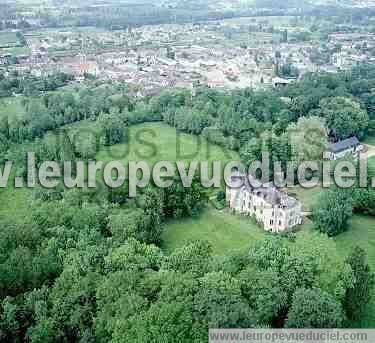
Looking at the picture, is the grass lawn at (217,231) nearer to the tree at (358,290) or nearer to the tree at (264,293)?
the tree at (264,293)

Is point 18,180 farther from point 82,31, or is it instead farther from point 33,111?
point 82,31

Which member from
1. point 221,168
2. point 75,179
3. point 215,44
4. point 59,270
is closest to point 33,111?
point 75,179

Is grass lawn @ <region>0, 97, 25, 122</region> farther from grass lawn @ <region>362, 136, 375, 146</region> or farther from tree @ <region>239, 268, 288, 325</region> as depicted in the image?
tree @ <region>239, 268, 288, 325</region>

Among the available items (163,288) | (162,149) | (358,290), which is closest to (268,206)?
(358,290)

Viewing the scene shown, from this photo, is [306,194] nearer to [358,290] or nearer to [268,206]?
[268,206]

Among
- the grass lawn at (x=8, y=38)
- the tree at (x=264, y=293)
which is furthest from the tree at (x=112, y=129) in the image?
the grass lawn at (x=8, y=38)

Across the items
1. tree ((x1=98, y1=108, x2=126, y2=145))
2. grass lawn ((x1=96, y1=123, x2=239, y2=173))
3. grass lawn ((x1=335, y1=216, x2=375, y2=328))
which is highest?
tree ((x1=98, y1=108, x2=126, y2=145))

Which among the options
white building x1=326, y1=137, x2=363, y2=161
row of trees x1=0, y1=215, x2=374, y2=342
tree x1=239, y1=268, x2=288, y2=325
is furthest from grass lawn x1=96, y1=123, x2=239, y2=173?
tree x1=239, y1=268, x2=288, y2=325
